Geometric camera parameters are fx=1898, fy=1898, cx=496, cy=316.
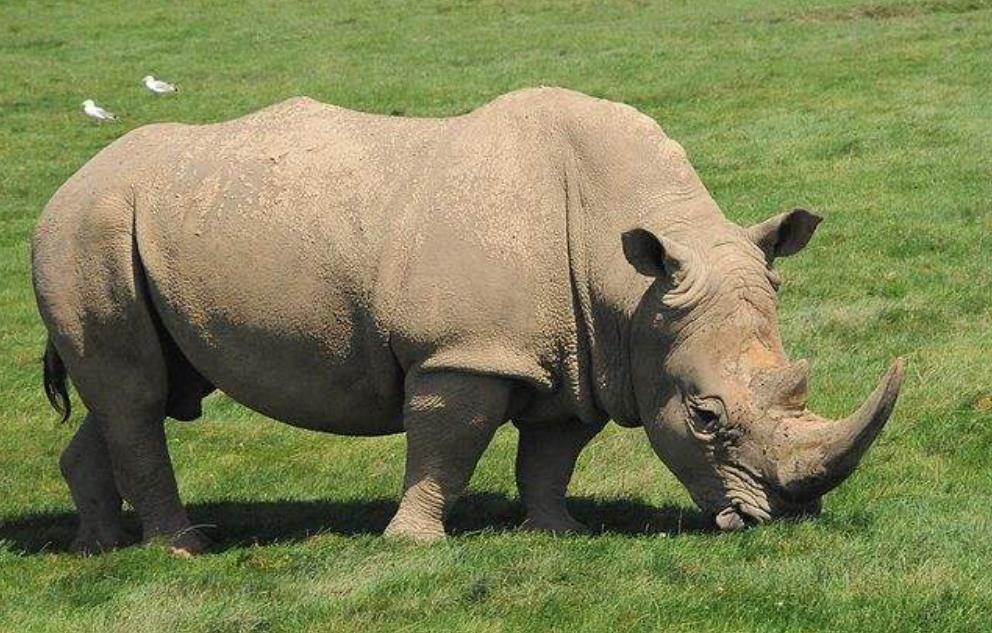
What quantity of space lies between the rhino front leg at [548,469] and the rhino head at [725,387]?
2.80 feet

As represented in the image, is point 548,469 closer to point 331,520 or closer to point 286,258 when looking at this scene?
point 331,520

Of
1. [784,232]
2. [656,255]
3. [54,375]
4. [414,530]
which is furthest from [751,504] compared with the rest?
[54,375]

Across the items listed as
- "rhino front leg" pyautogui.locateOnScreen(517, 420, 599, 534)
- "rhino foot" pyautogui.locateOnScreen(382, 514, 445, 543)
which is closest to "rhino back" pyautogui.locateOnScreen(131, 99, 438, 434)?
"rhino foot" pyautogui.locateOnScreen(382, 514, 445, 543)

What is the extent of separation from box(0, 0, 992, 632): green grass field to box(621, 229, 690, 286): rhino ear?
119 cm

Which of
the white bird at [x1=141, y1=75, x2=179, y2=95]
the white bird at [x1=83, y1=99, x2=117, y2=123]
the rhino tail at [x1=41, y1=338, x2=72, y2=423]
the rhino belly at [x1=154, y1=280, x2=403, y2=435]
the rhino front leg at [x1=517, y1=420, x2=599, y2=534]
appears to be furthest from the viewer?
the white bird at [x1=141, y1=75, x2=179, y2=95]

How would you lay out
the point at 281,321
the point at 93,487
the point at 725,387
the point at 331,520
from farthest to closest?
the point at 93,487 < the point at 331,520 < the point at 281,321 < the point at 725,387

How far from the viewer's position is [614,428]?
12.1m

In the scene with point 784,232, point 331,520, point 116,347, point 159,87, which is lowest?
point 159,87

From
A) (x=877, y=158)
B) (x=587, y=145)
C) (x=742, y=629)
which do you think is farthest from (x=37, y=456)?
(x=877, y=158)

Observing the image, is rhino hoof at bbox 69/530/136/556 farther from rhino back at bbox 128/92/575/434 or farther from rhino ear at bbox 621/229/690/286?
rhino ear at bbox 621/229/690/286

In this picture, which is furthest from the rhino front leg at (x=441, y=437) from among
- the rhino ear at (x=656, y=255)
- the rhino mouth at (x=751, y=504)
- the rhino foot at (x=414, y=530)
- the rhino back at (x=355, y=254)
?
the rhino mouth at (x=751, y=504)

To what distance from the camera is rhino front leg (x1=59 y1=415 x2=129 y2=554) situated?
33.4 ft

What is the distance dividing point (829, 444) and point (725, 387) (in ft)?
1.84

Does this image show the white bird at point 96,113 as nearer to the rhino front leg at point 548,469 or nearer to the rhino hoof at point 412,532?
the rhino front leg at point 548,469
